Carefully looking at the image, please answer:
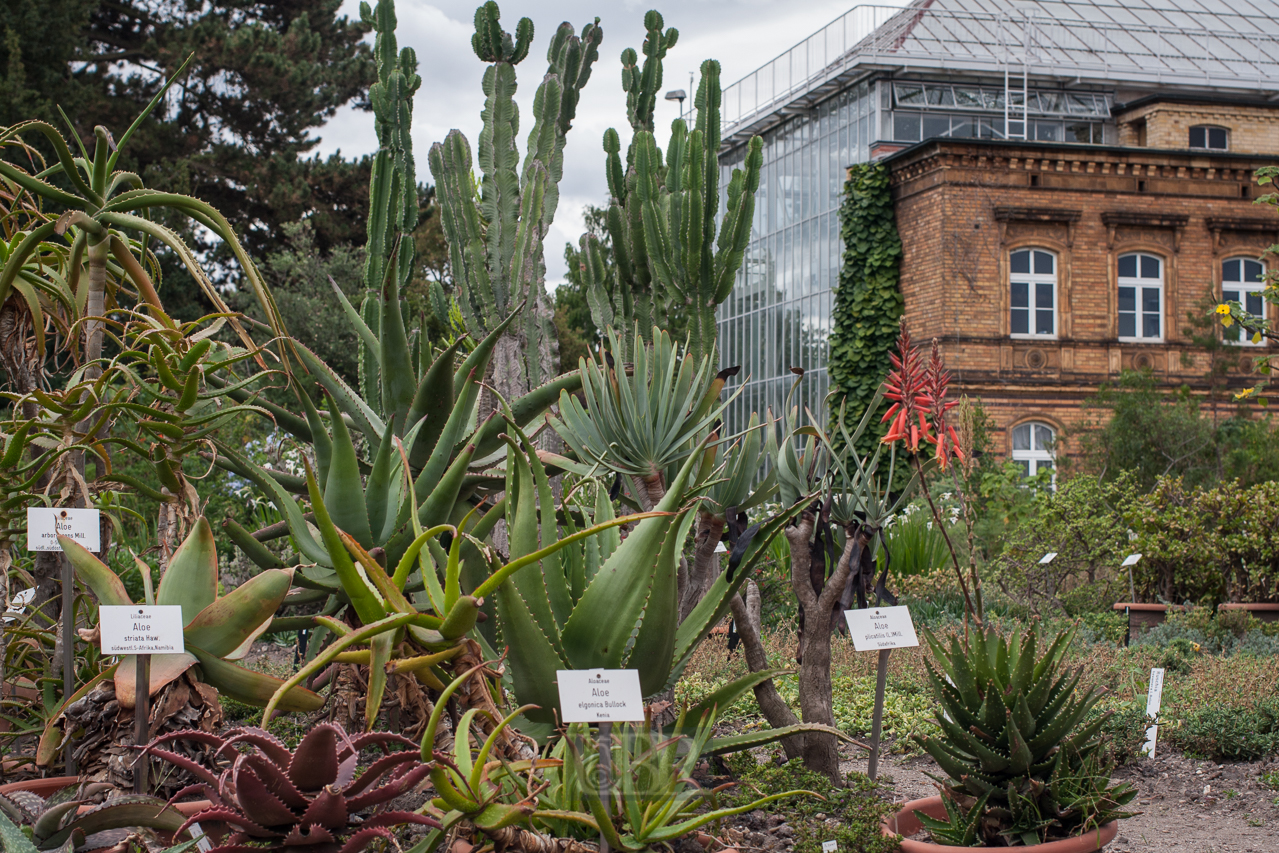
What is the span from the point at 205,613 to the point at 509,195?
6.89 m

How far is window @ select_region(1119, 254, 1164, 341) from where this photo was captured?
18156 millimetres

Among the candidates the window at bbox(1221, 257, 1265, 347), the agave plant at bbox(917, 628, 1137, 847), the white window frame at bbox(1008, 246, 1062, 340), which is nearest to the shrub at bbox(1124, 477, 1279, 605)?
the agave plant at bbox(917, 628, 1137, 847)

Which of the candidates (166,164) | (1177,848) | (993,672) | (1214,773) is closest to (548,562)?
(993,672)

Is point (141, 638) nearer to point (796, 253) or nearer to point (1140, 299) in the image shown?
point (1140, 299)

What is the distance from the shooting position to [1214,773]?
493 cm

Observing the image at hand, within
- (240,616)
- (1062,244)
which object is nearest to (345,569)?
(240,616)

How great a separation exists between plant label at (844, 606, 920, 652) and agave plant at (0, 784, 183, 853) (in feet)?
6.99

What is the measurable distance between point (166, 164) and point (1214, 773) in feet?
51.3

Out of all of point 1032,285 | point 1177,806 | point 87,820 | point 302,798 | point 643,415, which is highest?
point 1032,285

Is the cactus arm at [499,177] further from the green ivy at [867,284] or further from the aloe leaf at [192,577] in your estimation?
the green ivy at [867,284]

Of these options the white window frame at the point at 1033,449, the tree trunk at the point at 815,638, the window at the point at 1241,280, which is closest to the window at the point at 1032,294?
the white window frame at the point at 1033,449

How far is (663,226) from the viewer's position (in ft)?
29.6

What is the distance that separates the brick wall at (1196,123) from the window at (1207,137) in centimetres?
10

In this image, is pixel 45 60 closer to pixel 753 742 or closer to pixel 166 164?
pixel 166 164
